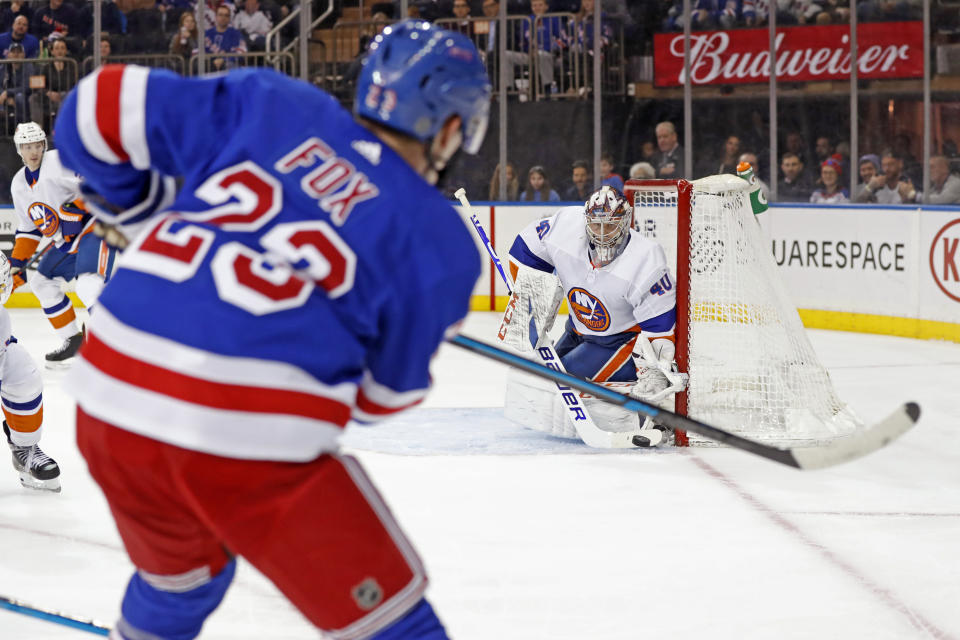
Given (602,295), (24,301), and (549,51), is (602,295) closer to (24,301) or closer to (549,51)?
(549,51)

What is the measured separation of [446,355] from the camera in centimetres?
661

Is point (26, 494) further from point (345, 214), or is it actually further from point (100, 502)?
point (345, 214)

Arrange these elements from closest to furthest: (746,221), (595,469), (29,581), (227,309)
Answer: (227,309), (29,581), (595,469), (746,221)

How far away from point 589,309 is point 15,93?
20.4 feet

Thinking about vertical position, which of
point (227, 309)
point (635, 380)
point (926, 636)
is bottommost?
point (926, 636)

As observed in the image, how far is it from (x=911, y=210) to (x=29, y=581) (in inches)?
220

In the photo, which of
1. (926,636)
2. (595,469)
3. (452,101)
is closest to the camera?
(452,101)

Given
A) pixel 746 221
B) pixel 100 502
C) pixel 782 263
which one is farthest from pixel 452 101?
pixel 782 263

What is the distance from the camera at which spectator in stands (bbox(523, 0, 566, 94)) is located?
887 centimetres

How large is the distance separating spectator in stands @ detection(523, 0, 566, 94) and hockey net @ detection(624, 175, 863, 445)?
4.20m

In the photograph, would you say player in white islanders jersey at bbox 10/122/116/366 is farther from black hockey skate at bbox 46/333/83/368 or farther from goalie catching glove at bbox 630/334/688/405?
goalie catching glove at bbox 630/334/688/405

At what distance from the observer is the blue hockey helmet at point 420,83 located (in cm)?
137

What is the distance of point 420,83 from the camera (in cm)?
137

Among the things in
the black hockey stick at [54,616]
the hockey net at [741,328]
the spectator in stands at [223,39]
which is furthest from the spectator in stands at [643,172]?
the black hockey stick at [54,616]
